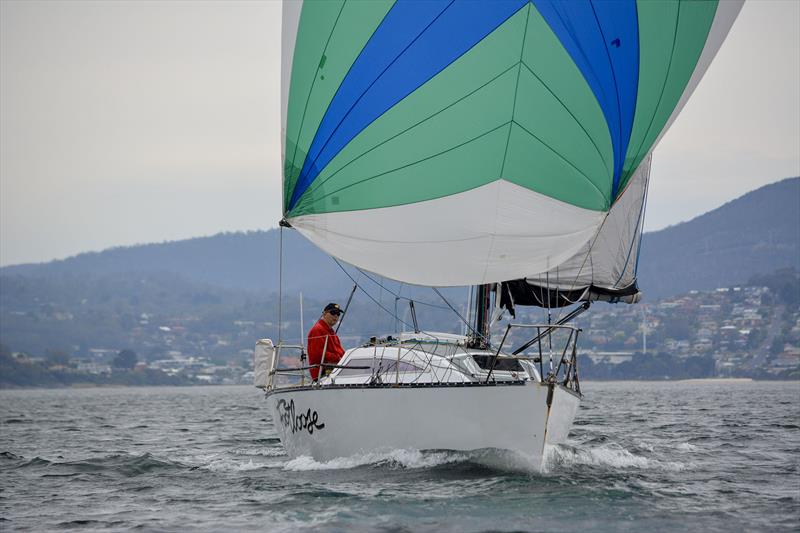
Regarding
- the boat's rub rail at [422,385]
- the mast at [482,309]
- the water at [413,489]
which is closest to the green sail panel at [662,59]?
the boat's rub rail at [422,385]

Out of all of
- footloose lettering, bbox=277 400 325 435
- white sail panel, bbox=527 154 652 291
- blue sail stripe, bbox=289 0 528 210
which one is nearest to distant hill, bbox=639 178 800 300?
white sail panel, bbox=527 154 652 291

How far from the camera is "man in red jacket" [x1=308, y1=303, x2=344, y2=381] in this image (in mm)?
15070

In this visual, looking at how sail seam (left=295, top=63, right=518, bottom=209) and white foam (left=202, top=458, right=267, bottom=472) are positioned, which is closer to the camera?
sail seam (left=295, top=63, right=518, bottom=209)

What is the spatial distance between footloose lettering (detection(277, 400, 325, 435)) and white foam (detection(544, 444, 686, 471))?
2712mm

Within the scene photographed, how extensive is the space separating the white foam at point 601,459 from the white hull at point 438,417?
0.35 meters

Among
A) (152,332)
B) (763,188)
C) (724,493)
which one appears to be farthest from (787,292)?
(724,493)

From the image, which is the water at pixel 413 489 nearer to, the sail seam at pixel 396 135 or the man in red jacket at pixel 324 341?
the man in red jacket at pixel 324 341

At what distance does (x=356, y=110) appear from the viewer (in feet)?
43.2

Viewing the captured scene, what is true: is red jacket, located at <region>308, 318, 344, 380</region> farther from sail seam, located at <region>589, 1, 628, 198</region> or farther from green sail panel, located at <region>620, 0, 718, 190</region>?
green sail panel, located at <region>620, 0, 718, 190</region>

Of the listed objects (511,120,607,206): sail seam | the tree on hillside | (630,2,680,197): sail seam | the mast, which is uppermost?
(630,2,680,197): sail seam

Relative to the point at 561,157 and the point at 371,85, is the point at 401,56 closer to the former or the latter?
the point at 371,85

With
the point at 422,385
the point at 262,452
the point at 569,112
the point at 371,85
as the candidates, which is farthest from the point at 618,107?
the point at 262,452

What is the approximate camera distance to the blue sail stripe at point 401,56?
12.5m

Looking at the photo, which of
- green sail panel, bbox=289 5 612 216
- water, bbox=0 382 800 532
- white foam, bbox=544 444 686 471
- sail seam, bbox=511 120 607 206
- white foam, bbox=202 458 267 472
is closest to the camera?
water, bbox=0 382 800 532
